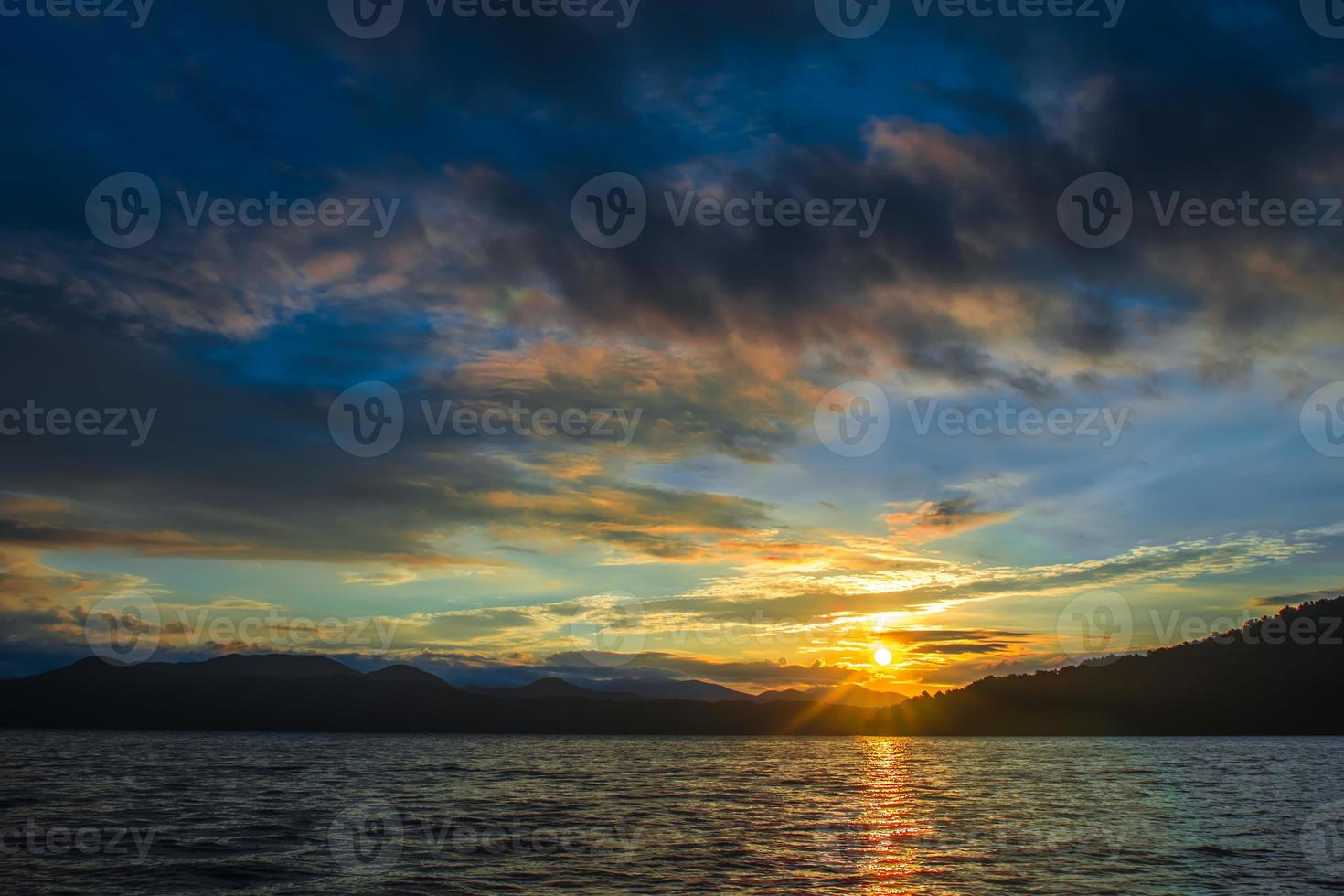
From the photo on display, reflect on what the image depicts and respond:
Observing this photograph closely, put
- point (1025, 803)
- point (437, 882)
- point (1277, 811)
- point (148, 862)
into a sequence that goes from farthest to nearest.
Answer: point (1025, 803) → point (1277, 811) → point (148, 862) → point (437, 882)

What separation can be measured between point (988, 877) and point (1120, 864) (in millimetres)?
10133

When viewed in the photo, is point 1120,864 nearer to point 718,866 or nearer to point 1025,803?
point 718,866

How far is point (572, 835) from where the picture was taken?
54.3 metres

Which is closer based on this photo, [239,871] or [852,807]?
[239,871]

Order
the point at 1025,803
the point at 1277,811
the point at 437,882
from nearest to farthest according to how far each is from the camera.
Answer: the point at 437,882
the point at 1277,811
the point at 1025,803

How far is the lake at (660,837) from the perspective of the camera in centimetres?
3984

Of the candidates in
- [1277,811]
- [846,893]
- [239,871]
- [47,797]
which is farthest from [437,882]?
[1277,811]

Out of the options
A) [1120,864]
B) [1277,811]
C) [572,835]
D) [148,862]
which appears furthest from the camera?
[1277,811]

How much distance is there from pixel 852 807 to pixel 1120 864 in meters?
33.9

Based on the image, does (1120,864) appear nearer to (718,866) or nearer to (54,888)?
(718,866)

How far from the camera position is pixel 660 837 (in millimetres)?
54375

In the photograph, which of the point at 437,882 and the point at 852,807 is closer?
the point at 437,882

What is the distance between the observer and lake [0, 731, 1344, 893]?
39.8m

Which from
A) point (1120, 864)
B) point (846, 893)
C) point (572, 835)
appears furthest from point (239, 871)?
point (1120, 864)
